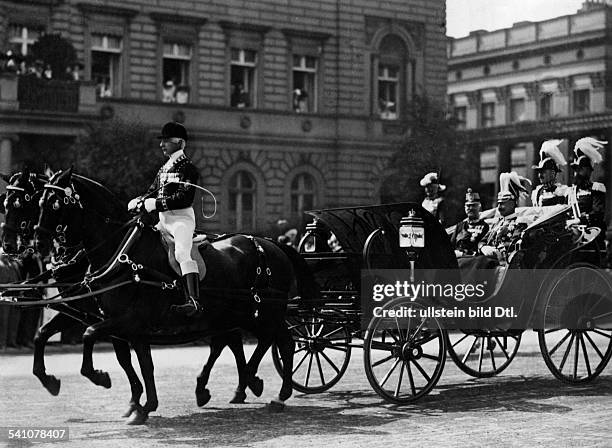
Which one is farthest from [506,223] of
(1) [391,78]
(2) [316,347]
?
(1) [391,78]

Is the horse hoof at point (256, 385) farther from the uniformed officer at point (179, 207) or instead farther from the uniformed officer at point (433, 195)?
the uniformed officer at point (433, 195)

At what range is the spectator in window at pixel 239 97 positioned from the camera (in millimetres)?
30719

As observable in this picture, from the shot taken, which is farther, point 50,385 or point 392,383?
point 392,383

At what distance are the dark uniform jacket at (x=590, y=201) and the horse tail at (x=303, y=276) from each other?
2829mm

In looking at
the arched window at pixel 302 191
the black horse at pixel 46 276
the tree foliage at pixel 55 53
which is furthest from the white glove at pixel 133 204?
the arched window at pixel 302 191

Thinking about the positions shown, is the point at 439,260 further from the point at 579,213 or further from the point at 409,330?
the point at 579,213

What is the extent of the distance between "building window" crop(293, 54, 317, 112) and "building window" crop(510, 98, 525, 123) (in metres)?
7.30

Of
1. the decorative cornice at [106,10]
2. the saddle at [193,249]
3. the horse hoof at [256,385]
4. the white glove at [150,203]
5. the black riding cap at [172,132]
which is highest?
the decorative cornice at [106,10]

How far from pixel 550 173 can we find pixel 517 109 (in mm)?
13903

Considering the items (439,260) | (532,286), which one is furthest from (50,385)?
(532,286)

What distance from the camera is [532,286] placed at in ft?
35.9

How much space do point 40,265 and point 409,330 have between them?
7.06 metres

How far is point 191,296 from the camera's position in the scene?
29.8ft

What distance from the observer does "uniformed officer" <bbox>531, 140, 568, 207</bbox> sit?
11477 millimetres
